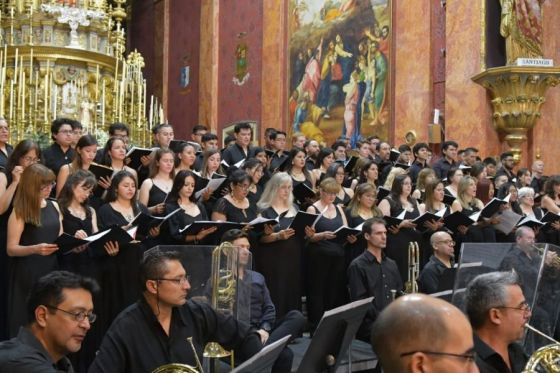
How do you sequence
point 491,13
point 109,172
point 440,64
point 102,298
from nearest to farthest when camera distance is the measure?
point 102,298 < point 109,172 < point 491,13 < point 440,64

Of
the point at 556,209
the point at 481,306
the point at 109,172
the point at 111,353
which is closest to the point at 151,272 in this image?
the point at 111,353

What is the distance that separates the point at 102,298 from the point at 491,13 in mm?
8354

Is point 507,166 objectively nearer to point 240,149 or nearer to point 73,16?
point 240,149

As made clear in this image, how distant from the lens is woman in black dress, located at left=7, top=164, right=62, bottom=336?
536 cm

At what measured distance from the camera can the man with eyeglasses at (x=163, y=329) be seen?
360cm

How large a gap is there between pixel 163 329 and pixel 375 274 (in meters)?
3.18

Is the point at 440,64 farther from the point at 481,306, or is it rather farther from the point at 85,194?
the point at 481,306

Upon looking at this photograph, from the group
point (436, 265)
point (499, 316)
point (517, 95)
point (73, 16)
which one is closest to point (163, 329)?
point (499, 316)

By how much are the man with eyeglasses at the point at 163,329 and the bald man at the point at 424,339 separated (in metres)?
1.74

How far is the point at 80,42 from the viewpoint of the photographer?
15.0 m

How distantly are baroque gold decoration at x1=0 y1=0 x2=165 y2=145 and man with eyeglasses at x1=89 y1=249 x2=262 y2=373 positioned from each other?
10262mm

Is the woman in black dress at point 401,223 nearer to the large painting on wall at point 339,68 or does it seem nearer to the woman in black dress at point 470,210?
the woman in black dress at point 470,210

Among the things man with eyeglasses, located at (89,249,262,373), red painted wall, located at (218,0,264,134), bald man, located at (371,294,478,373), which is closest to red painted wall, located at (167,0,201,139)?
red painted wall, located at (218,0,264,134)

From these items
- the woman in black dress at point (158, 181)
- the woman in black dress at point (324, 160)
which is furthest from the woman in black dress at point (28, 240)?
the woman in black dress at point (324, 160)
